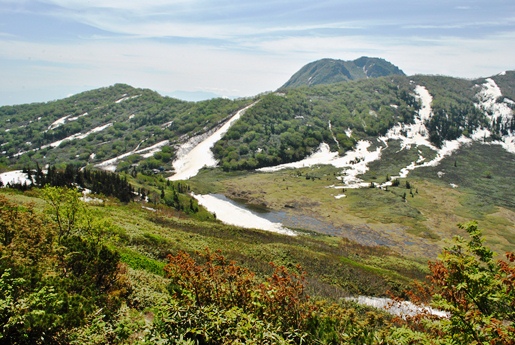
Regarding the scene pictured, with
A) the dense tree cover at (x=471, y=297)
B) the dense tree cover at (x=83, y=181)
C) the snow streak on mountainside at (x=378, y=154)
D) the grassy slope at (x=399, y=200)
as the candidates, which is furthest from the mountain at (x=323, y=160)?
the dense tree cover at (x=471, y=297)

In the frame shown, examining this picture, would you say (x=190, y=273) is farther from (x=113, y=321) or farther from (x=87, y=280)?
(x=87, y=280)

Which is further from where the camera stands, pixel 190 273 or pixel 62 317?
pixel 190 273

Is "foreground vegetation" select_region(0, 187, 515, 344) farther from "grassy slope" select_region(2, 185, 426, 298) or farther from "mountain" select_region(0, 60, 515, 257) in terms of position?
"mountain" select_region(0, 60, 515, 257)

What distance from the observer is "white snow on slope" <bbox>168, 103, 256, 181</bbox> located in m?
130

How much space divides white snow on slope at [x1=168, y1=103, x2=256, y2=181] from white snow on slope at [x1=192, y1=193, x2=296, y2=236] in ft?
138

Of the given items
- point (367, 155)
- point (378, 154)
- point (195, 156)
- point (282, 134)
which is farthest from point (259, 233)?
point (378, 154)

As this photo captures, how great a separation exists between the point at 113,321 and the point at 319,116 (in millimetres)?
194410

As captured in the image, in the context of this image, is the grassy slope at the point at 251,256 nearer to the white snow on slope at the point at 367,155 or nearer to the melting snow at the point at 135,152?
the white snow on slope at the point at 367,155

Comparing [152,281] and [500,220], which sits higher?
[152,281]

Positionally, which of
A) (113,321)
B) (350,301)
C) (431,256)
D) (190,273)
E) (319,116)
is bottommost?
(431,256)

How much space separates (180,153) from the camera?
150 m

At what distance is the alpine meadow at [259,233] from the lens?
841 cm

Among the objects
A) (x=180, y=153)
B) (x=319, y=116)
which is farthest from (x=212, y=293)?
(x=319, y=116)

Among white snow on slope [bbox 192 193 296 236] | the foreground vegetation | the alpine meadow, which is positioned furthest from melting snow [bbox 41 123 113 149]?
the foreground vegetation
